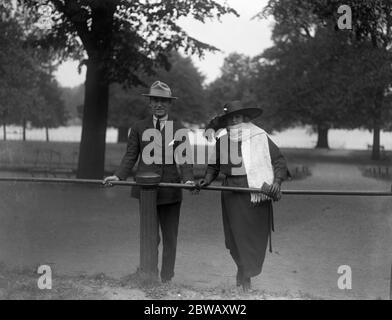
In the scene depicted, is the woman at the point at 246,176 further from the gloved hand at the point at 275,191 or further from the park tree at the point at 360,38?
the park tree at the point at 360,38

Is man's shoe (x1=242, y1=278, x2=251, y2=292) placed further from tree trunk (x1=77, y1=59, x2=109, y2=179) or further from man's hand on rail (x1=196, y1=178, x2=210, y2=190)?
tree trunk (x1=77, y1=59, x2=109, y2=179)

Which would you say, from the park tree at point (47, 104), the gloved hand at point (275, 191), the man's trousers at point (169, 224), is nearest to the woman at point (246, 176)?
the gloved hand at point (275, 191)

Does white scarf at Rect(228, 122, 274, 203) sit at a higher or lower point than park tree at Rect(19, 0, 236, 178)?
lower

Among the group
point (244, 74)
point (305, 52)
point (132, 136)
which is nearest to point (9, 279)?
point (132, 136)

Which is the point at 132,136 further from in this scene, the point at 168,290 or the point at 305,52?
the point at 305,52

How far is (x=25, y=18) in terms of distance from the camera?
1530cm

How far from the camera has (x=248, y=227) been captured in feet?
15.2

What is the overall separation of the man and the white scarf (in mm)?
527

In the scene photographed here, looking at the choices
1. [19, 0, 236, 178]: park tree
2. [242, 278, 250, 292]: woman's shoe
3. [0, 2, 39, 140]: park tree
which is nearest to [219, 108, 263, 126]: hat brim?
[242, 278, 250, 292]: woman's shoe

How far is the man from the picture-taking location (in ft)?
15.7

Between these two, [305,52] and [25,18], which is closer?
[25,18]

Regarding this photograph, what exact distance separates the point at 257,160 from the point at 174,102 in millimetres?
26105

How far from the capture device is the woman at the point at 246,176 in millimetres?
4547
